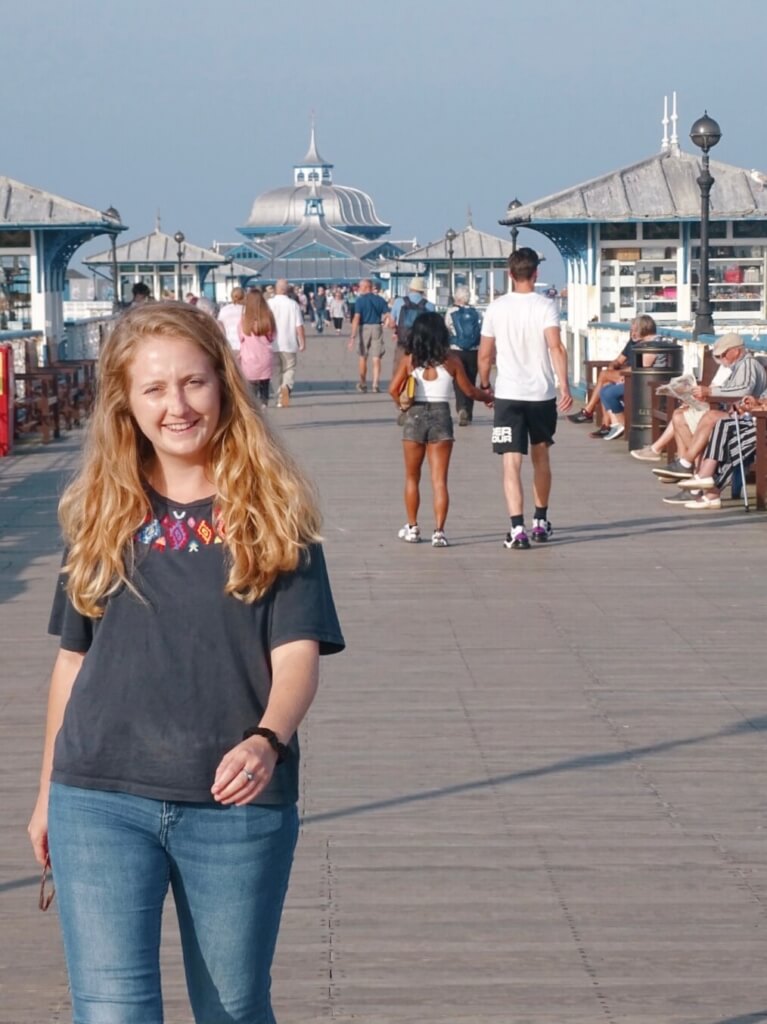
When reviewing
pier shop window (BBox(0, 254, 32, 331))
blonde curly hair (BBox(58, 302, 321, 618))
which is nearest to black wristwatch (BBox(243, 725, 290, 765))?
blonde curly hair (BBox(58, 302, 321, 618))

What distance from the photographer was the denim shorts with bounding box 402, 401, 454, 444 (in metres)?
11.4

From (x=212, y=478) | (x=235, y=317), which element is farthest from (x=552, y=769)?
(x=235, y=317)

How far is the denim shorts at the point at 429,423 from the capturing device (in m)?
11.4

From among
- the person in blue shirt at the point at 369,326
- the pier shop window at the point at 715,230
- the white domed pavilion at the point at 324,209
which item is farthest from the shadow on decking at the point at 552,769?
the white domed pavilion at the point at 324,209

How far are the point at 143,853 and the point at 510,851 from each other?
2627 mm

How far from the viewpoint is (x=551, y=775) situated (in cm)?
620

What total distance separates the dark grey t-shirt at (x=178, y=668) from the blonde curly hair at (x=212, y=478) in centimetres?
3

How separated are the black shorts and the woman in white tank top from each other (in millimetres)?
244

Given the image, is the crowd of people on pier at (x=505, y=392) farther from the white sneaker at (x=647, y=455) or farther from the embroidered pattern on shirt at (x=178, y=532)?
the embroidered pattern on shirt at (x=178, y=532)

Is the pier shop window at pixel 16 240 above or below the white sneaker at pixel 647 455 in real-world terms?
above

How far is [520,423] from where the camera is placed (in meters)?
11.5

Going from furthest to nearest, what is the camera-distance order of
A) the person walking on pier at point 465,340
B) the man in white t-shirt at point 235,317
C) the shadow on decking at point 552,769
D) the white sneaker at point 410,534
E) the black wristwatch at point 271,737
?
the person walking on pier at point 465,340 < the man in white t-shirt at point 235,317 < the white sneaker at point 410,534 < the shadow on decking at point 552,769 < the black wristwatch at point 271,737

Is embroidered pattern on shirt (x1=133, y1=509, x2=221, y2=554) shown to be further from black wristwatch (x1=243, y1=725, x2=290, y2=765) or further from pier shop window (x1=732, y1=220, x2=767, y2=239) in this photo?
pier shop window (x1=732, y1=220, x2=767, y2=239)

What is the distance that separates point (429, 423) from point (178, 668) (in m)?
8.58
